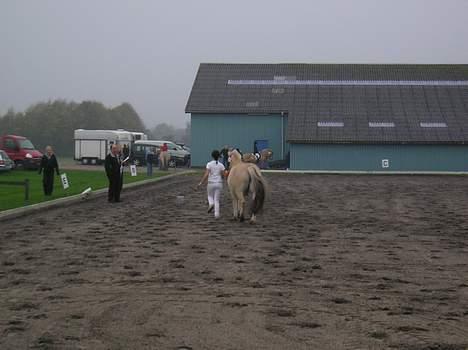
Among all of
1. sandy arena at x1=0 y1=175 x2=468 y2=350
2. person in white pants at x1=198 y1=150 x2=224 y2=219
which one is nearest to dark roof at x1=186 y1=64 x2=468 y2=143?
person in white pants at x1=198 y1=150 x2=224 y2=219

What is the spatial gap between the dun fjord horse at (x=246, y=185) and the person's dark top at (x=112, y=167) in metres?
6.13

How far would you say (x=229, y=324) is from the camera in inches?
287

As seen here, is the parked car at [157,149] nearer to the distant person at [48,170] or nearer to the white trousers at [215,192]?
the distant person at [48,170]

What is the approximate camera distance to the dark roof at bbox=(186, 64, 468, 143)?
5350cm

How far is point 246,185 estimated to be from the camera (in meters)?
16.8


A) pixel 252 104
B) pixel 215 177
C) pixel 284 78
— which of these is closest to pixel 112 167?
pixel 215 177

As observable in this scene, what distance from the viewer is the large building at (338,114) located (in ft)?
173

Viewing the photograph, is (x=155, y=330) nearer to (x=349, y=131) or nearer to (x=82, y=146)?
(x=349, y=131)

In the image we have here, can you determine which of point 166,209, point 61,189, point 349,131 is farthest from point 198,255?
point 349,131

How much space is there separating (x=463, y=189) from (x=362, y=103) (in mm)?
27353

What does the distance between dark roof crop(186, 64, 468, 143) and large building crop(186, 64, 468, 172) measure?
2.8 inches

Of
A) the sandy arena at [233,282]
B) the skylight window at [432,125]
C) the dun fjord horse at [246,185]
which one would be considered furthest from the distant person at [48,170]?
the skylight window at [432,125]

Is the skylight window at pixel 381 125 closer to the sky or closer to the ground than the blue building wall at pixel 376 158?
closer to the sky

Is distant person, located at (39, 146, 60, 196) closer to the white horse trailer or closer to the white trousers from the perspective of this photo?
the white trousers
